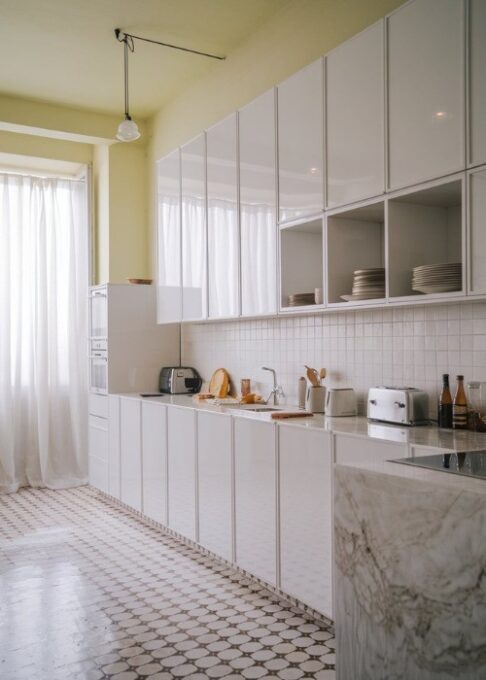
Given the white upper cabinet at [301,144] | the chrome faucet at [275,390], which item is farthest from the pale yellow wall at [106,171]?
the white upper cabinet at [301,144]

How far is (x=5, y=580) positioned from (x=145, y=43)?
11.3 feet

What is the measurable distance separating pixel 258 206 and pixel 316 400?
1166 mm

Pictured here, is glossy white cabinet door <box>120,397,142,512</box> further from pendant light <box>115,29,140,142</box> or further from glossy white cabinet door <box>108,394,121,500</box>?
pendant light <box>115,29,140,142</box>

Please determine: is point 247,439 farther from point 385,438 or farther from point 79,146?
point 79,146


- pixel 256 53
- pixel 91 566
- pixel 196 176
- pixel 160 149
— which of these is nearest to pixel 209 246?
pixel 196 176

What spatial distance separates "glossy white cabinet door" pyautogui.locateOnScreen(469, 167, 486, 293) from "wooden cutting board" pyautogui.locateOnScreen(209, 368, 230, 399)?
7.88 feet

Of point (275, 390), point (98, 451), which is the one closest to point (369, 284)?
point (275, 390)

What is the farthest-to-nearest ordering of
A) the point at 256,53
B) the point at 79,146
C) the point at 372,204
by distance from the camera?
the point at 79,146 → the point at 256,53 → the point at 372,204

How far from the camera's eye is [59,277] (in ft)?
19.0

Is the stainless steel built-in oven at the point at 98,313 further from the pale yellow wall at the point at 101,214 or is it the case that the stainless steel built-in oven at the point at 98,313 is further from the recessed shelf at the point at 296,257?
the recessed shelf at the point at 296,257

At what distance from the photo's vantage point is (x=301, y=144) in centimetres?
326

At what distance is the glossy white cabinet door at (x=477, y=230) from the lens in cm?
226

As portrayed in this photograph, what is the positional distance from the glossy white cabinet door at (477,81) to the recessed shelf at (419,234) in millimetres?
351

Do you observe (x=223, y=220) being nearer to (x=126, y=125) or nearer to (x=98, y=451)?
(x=126, y=125)
